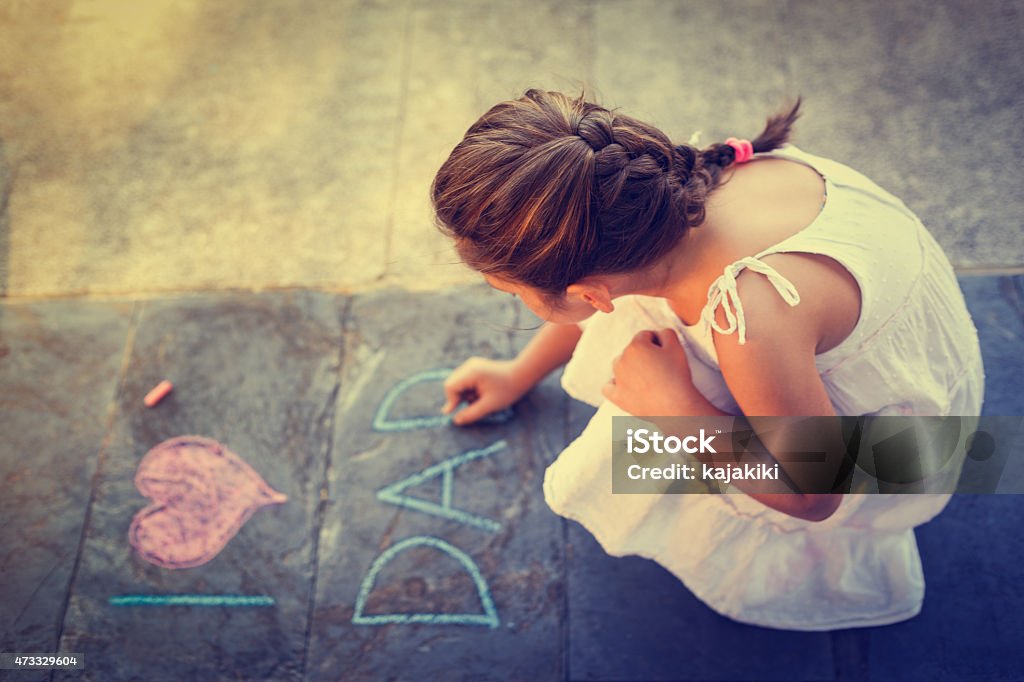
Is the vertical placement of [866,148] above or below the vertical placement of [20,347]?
above

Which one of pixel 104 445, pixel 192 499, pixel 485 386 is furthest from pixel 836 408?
pixel 104 445

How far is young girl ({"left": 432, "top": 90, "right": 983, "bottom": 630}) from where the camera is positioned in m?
1.25

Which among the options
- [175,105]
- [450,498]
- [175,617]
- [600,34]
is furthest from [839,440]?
[175,105]

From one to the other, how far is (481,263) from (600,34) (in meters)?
1.87

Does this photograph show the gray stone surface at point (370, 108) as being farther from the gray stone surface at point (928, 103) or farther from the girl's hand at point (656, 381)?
the girl's hand at point (656, 381)

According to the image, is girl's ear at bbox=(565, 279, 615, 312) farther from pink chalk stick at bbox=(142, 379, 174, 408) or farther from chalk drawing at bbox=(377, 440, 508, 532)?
pink chalk stick at bbox=(142, 379, 174, 408)

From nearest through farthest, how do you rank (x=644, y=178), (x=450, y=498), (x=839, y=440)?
(x=644, y=178)
(x=839, y=440)
(x=450, y=498)

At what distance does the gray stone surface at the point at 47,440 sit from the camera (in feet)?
6.76

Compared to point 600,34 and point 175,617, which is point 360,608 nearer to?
point 175,617

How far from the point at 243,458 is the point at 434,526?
0.58 meters

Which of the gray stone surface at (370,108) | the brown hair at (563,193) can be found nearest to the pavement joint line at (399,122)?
the gray stone surface at (370,108)

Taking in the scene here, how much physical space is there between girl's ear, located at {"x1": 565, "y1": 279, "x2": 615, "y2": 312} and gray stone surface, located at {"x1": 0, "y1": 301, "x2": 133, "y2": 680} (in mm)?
1595

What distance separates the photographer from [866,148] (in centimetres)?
258

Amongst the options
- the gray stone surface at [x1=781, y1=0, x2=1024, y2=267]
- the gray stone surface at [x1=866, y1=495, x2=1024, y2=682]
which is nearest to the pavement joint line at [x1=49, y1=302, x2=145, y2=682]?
the gray stone surface at [x1=866, y1=495, x2=1024, y2=682]
